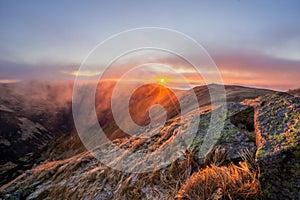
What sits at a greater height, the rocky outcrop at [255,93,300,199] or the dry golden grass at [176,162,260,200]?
the rocky outcrop at [255,93,300,199]

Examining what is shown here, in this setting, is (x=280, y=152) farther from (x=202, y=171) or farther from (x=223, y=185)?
(x=202, y=171)

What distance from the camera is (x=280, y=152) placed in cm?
413

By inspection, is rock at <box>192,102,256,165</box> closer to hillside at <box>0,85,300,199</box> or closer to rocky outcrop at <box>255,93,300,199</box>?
hillside at <box>0,85,300,199</box>

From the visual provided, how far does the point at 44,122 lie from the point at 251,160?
540ft

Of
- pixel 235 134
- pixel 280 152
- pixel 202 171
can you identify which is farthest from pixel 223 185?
pixel 235 134

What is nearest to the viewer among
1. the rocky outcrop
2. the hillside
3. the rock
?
the rocky outcrop

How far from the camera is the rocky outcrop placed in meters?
3.71

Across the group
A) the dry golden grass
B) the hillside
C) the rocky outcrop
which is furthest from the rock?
the dry golden grass

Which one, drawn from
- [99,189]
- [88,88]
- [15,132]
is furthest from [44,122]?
[99,189]

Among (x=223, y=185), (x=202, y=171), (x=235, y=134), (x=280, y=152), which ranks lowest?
(x=202, y=171)

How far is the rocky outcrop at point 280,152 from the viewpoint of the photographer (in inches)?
146

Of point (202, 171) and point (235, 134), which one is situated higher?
Result: point (235, 134)

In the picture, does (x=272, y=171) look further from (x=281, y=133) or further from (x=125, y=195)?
(x=125, y=195)

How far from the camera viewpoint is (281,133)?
4719 mm
